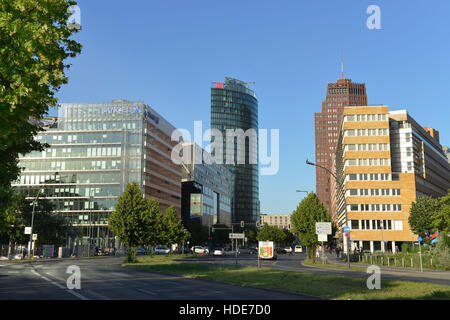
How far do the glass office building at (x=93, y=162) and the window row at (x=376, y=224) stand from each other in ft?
178

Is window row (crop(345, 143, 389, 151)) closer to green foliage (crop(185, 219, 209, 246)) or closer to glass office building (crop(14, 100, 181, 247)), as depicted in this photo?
green foliage (crop(185, 219, 209, 246))

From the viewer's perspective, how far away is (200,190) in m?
162

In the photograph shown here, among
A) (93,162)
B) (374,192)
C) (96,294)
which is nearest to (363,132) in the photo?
(374,192)

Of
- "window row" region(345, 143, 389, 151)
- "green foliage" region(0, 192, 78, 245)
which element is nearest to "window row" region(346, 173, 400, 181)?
"window row" region(345, 143, 389, 151)

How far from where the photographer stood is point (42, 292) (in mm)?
17891

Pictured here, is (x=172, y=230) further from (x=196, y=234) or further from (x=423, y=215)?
(x=423, y=215)

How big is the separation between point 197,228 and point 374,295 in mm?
92259

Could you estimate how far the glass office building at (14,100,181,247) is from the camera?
105562 millimetres

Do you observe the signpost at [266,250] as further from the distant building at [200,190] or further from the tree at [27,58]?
the distant building at [200,190]

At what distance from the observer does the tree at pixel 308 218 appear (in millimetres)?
46562

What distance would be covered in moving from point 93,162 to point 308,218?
2983 inches

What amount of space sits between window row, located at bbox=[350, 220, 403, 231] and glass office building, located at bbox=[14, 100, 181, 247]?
178ft
